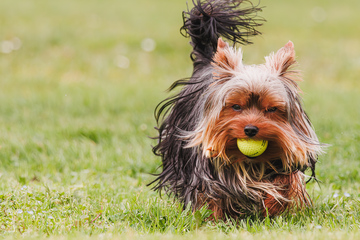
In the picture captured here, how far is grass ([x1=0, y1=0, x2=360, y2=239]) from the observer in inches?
155

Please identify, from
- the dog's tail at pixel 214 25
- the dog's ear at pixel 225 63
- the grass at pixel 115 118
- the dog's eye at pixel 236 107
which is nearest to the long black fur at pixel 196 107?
the dog's tail at pixel 214 25

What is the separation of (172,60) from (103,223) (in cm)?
944

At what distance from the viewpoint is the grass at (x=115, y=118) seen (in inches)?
155

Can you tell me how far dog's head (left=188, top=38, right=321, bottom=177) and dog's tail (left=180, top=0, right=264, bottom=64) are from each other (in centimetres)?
89

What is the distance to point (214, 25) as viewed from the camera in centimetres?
466

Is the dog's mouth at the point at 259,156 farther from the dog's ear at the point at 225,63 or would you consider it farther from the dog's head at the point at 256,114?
the dog's ear at the point at 225,63

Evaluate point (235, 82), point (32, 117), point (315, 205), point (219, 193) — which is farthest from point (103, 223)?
point (32, 117)

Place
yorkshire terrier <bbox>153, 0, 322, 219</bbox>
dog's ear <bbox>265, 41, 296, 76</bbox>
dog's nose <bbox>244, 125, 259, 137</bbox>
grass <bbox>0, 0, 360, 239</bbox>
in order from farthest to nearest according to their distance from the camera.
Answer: grass <bbox>0, 0, 360, 239</bbox>, dog's ear <bbox>265, 41, 296, 76</bbox>, yorkshire terrier <bbox>153, 0, 322, 219</bbox>, dog's nose <bbox>244, 125, 259, 137</bbox>

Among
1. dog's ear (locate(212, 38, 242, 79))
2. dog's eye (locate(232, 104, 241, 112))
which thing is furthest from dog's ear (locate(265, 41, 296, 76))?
dog's eye (locate(232, 104, 241, 112))

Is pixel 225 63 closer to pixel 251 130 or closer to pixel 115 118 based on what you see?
pixel 251 130

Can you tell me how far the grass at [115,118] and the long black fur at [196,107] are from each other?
19 cm

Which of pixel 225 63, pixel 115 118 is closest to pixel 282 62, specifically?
pixel 225 63

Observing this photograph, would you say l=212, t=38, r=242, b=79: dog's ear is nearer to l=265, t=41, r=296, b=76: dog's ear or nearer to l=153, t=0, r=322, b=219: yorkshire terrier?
l=153, t=0, r=322, b=219: yorkshire terrier

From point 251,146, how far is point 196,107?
0.72m
